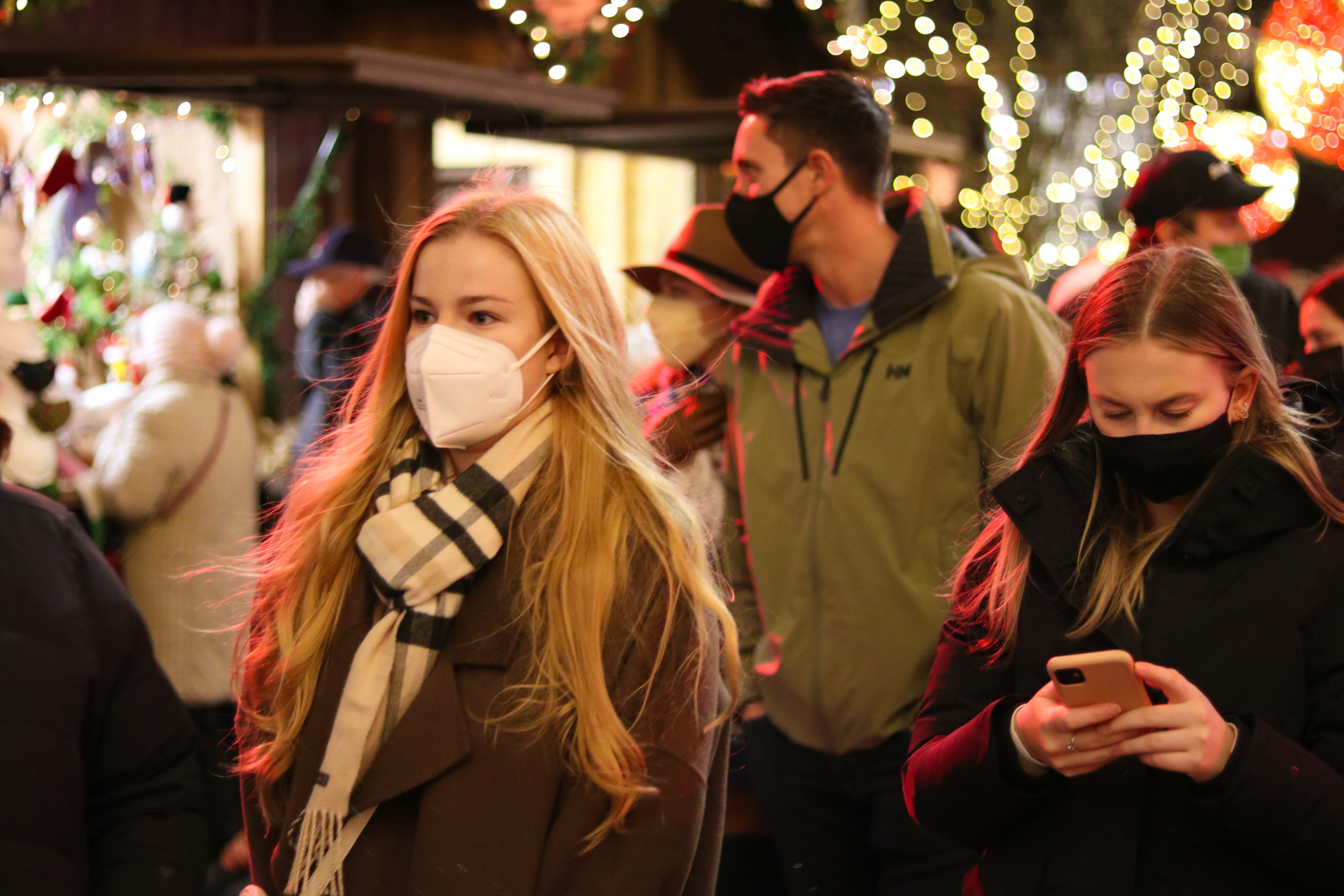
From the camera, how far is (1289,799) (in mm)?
1778

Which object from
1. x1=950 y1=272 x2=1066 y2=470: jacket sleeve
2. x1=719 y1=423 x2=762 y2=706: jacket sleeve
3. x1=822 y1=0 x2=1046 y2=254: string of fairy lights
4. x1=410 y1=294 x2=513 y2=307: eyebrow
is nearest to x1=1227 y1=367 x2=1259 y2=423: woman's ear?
x1=950 y1=272 x2=1066 y2=470: jacket sleeve

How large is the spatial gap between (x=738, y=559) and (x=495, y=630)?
1.40m

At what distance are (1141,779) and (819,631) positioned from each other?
1.16m

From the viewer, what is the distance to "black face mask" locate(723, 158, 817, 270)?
336 centimetres

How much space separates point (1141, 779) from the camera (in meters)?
1.94

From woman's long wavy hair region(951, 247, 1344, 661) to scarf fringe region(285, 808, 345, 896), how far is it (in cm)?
102

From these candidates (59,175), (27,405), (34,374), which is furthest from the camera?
(59,175)

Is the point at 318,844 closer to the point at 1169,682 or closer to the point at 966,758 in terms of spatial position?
the point at 966,758

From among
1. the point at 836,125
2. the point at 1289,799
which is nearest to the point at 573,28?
the point at 836,125

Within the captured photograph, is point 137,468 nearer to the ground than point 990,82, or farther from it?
nearer to the ground

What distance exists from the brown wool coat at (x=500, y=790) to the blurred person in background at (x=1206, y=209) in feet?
8.32

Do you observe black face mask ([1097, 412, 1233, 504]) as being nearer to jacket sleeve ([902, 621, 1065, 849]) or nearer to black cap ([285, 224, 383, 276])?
jacket sleeve ([902, 621, 1065, 849])

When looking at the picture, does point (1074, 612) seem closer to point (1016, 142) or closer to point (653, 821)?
point (653, 821)

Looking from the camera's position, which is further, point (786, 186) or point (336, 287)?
point (336, 287)
